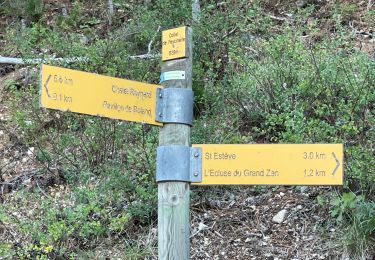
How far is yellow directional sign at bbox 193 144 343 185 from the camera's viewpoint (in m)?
3.19

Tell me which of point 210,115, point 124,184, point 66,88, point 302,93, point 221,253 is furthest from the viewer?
point 210,115

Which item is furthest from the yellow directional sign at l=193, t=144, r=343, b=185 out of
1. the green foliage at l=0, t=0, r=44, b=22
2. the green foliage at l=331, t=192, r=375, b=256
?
the green foliage at l=0, t=0, r=44, b=22

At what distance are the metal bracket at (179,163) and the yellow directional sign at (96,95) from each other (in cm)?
20

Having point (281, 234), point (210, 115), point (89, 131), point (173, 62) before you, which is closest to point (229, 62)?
point (210, 115)

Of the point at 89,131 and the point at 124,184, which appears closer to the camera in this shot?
the point at 124,184

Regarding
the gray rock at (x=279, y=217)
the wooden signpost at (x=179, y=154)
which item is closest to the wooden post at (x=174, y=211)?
the wooden signpost at (x=179, y=154)

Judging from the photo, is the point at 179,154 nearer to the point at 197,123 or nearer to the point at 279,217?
the point at 279,217

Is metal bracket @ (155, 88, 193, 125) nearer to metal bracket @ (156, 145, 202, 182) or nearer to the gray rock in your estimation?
metal bracket @ (156, 145, 202, 182)

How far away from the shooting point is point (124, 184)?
5625mm

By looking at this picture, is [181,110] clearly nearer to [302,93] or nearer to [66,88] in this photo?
[66,88]

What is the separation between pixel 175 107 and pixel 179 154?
0.26 m

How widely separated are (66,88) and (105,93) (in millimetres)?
211

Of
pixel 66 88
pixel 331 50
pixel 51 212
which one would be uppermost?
pixel 331 50

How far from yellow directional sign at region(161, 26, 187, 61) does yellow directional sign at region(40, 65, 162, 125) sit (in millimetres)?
206
